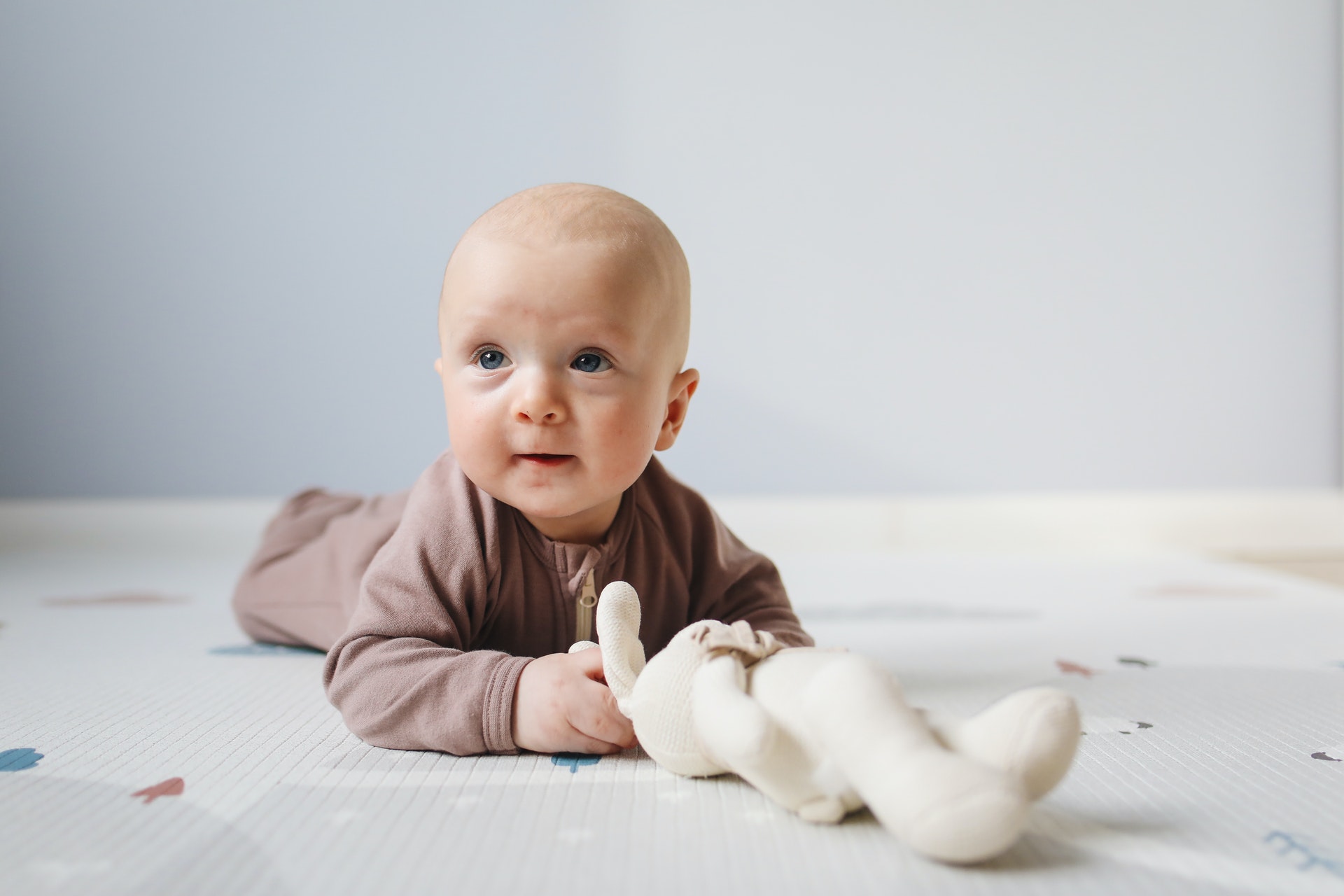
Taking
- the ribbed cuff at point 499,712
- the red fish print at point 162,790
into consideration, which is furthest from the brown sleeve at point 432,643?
the red fish print at point 162,790

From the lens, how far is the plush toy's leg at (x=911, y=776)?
424 millimetres

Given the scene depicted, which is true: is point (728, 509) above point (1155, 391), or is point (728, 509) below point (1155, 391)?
below

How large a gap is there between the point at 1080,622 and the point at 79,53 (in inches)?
79.2

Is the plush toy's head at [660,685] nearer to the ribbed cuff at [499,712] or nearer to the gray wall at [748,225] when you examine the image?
the ribbed cuff at [499,712]

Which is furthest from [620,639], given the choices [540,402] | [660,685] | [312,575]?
[312,575]

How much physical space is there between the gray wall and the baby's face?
144cm

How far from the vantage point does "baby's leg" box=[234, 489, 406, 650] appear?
96cm

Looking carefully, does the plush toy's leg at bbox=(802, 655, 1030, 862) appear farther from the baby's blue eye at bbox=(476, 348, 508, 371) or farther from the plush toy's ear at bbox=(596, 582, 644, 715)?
the baby's blue eye at bbox=(476, 348, 508, 371)

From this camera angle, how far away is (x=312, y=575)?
1006mm

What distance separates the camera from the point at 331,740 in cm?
66

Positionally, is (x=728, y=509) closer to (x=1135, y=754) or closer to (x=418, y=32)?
(x=418, y=32)

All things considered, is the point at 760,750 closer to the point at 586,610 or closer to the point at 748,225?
the point at 586,610

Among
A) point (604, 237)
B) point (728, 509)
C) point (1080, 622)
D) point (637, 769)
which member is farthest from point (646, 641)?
point (728, 509)

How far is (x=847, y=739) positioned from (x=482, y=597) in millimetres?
331
